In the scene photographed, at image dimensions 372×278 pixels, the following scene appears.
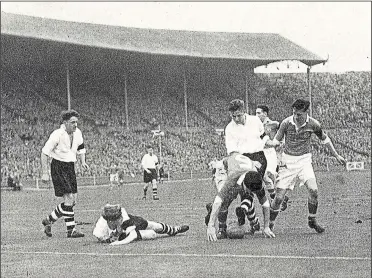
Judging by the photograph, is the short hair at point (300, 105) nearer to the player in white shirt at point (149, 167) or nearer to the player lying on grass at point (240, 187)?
the player lying on grass at point (240, 187)

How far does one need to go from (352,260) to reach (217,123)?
4516 centimetres

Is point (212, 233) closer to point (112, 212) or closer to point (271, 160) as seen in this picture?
point (112, 212)

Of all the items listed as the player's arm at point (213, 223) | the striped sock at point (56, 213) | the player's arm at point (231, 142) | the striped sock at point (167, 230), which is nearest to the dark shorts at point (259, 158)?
the player's arm at point (231, 142)

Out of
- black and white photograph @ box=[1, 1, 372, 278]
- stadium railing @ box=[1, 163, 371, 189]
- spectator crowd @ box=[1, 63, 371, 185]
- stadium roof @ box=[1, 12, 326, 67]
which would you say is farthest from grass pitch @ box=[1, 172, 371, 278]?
stadium roof @ box=[1, 12, 326, 67]

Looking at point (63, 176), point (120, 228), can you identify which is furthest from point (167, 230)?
point (63, 176)

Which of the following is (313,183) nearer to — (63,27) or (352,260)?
(352,260)

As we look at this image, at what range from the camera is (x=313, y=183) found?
420 inches

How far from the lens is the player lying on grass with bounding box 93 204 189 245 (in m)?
10.0

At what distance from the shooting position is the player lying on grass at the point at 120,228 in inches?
395

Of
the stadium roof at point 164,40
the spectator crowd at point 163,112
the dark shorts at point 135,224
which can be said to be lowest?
the dark shorts at point 135,224

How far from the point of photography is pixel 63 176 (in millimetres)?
11562

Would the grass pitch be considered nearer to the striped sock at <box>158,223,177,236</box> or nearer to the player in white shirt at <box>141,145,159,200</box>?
the striped sock at <box>158,223,177,236</box>

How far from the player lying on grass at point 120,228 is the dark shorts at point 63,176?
4.51 ft

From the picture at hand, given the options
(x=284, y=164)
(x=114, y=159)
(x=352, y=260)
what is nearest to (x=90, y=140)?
(x=114, y=159)
